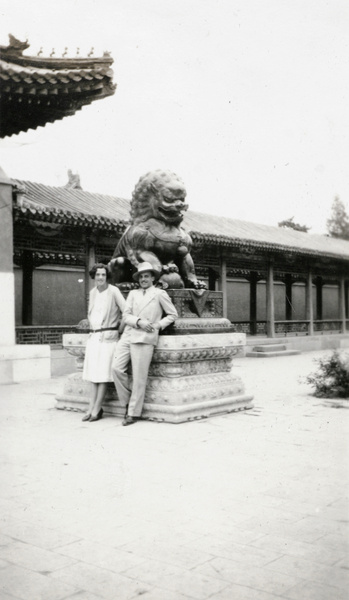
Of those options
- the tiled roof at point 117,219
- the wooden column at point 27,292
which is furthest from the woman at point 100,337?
the wooden column at point 27,292

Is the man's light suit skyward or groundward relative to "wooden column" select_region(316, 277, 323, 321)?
groundward

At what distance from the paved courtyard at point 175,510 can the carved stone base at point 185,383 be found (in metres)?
0.24

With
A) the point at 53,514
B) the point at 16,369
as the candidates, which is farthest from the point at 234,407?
the point at 16,369

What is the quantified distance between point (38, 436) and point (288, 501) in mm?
2563

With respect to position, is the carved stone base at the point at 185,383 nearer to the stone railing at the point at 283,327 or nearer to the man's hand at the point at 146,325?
the man's hand at the point at 146,325

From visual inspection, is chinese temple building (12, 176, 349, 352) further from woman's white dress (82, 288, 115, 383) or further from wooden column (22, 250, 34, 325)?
woman's white dress (82, 288, 115, 383)

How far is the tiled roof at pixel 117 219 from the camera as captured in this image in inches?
449

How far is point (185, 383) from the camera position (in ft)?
19.7

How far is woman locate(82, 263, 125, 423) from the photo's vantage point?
5977 mm

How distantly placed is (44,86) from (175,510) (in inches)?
322

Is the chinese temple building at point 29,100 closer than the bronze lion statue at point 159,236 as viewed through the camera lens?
No

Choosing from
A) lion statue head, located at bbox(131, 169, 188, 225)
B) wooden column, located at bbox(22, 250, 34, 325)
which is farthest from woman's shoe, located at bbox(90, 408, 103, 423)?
wooden column, located at bbox(22, 250, 34, 325)

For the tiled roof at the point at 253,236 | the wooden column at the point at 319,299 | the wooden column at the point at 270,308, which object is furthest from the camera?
the wooden column at the point at 319,299

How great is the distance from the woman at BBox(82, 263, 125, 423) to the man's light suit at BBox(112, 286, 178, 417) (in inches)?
5.2
